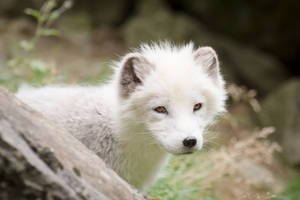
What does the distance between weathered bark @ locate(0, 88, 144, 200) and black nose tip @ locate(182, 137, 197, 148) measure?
1.73 ft

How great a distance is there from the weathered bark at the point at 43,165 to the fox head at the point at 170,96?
0.61 m

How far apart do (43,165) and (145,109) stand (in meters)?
1.20

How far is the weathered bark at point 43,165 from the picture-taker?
6.39 ft

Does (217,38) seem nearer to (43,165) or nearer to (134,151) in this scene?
(134,151)

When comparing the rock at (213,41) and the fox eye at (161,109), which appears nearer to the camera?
the fox eye at (161,109)

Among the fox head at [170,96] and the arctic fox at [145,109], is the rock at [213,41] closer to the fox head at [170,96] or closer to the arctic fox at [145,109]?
the arctic fox at [145,109]

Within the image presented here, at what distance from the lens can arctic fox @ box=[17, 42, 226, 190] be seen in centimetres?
301

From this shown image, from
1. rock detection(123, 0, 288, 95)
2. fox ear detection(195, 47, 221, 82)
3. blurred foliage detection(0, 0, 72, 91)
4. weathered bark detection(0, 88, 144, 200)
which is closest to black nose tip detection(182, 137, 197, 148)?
weathered bark detection(0, 88, 144, 200)

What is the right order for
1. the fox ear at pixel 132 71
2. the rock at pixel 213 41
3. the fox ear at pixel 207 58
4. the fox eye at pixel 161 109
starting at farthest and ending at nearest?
1. the rock at pixel 213 41
2. the fox ear at pixel 207 58
3. the fox ear at pixel 132 71
4. the fox eye at pixel 161 109

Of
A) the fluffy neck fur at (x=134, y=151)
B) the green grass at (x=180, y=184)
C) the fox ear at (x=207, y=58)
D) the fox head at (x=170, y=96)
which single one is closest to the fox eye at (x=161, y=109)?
the fox head at (x=170, y=96)

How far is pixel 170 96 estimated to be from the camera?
3.01 metres

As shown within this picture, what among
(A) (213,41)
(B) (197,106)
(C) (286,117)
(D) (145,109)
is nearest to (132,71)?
(D) (145,109)

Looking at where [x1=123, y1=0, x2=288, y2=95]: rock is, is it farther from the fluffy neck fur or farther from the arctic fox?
the fluffy neck fur

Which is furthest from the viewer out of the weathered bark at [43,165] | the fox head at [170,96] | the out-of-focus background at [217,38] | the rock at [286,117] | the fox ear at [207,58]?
the out-of-focus background at [217,38]
